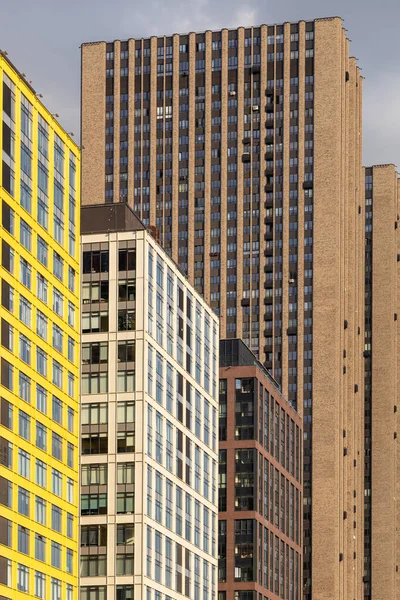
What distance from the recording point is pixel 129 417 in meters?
149

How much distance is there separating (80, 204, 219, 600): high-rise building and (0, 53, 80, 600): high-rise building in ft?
32.8

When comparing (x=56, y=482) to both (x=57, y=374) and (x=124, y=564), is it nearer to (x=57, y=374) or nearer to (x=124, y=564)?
(x=57, y=374)

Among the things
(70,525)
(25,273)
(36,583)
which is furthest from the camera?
(70,525)

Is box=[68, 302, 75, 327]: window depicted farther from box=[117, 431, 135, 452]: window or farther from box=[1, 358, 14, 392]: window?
box=[1, 358, 14, 392]: window

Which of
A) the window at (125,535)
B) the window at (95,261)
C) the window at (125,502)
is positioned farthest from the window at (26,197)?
the window at (125,535)

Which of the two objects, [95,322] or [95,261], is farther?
[95,261]

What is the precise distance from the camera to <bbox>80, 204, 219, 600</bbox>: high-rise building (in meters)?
147

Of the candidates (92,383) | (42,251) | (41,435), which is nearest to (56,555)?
(41,435)

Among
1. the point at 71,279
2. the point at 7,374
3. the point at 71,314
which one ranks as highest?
the point at 71,279

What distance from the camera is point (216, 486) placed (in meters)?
177

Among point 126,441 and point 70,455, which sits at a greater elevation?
point 126,441

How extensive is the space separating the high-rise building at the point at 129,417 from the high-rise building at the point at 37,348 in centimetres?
999

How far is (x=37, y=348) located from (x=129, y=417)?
953 inches

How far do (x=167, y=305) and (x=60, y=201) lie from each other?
26318 millimetres
